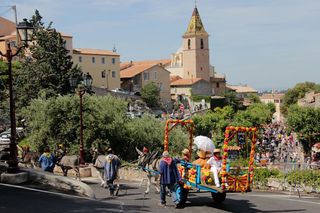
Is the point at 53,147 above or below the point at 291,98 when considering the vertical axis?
below

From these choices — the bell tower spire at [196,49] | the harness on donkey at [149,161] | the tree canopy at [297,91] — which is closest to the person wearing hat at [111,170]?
the harness on donkey at [149,161]

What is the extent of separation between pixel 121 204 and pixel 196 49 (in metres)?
117

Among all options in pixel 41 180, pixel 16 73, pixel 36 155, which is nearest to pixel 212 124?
pixel 16 73

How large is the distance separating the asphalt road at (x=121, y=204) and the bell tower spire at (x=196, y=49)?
4315 inches

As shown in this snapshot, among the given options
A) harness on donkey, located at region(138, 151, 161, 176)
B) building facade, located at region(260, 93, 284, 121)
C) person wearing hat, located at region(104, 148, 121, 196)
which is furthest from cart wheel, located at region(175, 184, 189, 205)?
building facade, located at region(260, 93, 284, 121)

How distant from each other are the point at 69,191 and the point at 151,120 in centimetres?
1726

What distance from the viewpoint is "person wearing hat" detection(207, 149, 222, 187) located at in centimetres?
1140

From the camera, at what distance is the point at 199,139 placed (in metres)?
12.8

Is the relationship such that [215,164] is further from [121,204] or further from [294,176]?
[294,176]

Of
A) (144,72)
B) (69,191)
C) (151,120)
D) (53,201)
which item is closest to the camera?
(53,201)

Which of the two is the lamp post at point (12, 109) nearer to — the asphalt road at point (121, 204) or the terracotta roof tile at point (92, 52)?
the asphalt road at point (121, 204)

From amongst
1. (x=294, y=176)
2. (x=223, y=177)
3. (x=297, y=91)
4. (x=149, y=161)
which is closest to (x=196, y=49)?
(x=297, y=91)

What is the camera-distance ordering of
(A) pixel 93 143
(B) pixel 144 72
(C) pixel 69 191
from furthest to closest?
(B) pixel 144 72 < (A) pixel 93 143 < (C) pixel 69 191

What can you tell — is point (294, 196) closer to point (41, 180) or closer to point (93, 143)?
point (41, 180)
